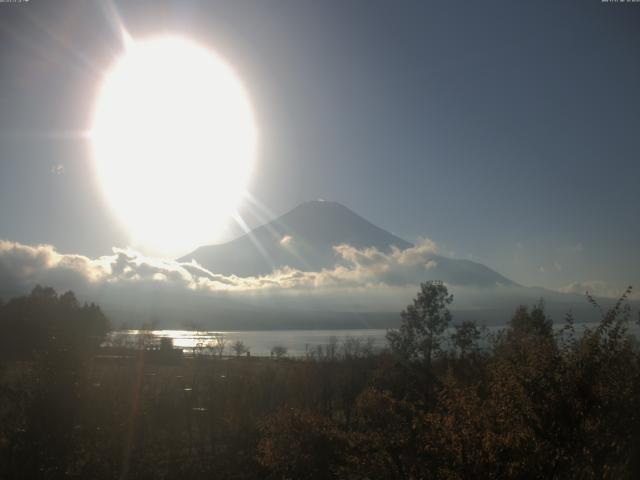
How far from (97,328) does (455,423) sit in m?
66.6

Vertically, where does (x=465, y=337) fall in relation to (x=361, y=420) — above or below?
above

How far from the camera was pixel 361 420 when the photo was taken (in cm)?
1459

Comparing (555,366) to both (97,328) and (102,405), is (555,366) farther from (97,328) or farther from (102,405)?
(97,328)

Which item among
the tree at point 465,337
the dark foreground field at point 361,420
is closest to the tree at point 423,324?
the tree at point 465,337

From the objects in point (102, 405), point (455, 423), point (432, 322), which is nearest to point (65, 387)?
point (102, 405)

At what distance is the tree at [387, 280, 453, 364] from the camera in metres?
45.8

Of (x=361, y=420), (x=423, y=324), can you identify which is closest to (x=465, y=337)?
(x=423, y=324)

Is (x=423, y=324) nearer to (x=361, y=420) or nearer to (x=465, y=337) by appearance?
(x=465, y=337)

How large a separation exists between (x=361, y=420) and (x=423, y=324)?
33.5m

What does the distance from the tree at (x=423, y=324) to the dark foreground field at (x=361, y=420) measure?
818 centimetres

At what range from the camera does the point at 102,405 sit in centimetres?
2064

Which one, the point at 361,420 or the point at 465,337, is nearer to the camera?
the point at 361,420

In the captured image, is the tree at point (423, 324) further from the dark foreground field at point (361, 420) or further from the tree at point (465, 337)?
the dark foreground field at point (361, 420)

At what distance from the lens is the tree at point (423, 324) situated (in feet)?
150
